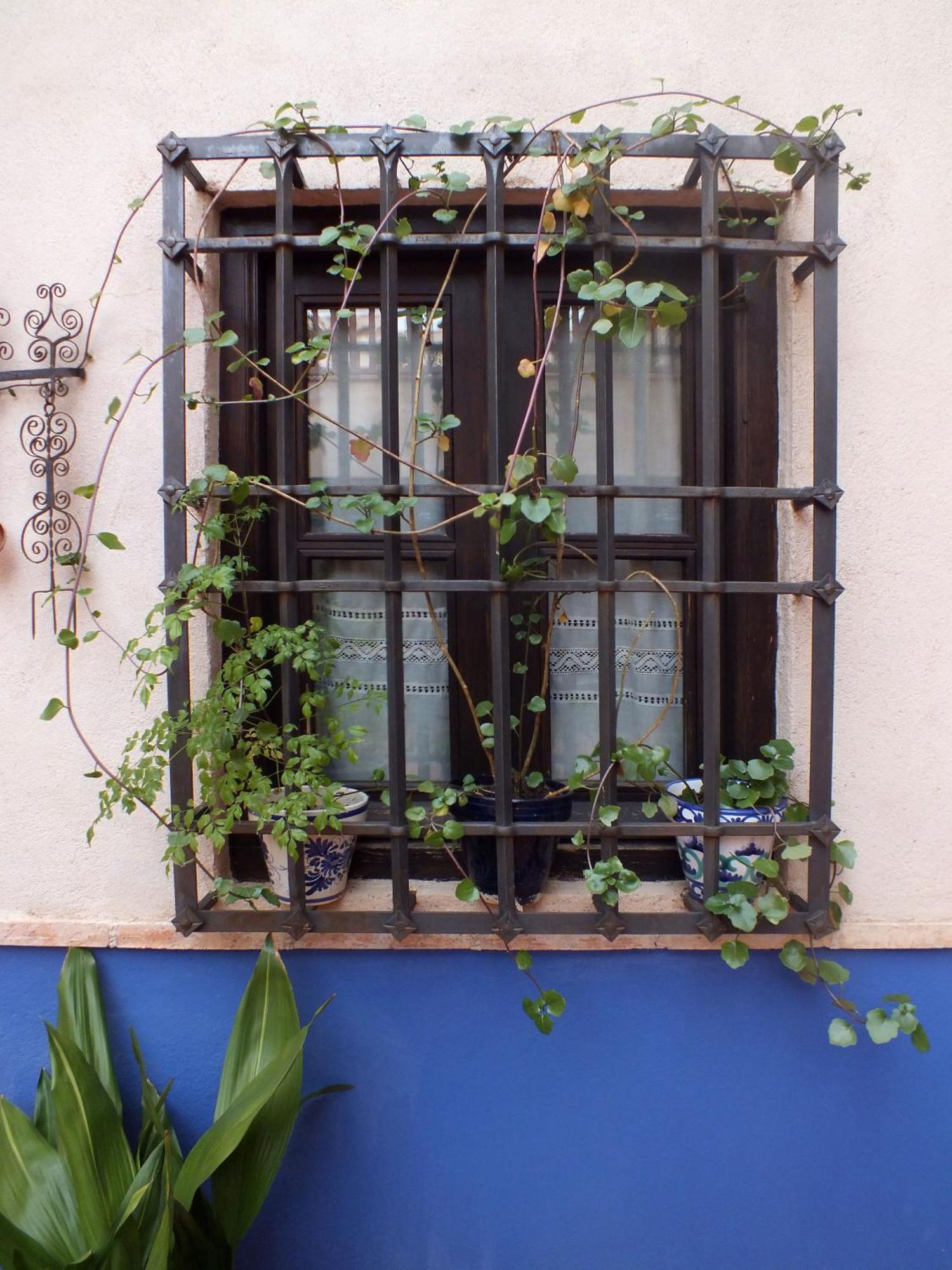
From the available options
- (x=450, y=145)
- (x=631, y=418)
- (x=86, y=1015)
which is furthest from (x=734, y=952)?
(x=450, y=145)

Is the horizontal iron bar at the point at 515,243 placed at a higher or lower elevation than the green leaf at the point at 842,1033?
higher

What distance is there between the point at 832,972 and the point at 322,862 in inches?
38.6

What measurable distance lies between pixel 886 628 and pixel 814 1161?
1.07m

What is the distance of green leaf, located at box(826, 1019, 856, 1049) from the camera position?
143 centimetres

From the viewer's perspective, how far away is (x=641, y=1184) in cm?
158

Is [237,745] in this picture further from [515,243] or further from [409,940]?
[515,243]

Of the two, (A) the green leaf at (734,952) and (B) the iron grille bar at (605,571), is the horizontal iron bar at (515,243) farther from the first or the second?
(A) the green leaf at (734,952)

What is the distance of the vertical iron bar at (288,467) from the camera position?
4.87 feet

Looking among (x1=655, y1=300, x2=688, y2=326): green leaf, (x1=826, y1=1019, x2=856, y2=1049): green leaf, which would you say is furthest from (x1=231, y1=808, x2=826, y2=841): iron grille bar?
(x1=655, y1=300, x2=688, y2=326): green leaf

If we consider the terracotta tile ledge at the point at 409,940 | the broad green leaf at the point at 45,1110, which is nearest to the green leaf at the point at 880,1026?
the terracotta tile ledge at the point at 409,940

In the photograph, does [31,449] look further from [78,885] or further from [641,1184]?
[641,1184]

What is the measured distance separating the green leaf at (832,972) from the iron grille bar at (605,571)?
1.28 ft

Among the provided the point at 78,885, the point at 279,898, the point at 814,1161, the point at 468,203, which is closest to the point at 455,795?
the point at 279,898

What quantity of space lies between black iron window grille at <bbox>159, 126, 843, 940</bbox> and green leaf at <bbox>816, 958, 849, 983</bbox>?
0.20ft
